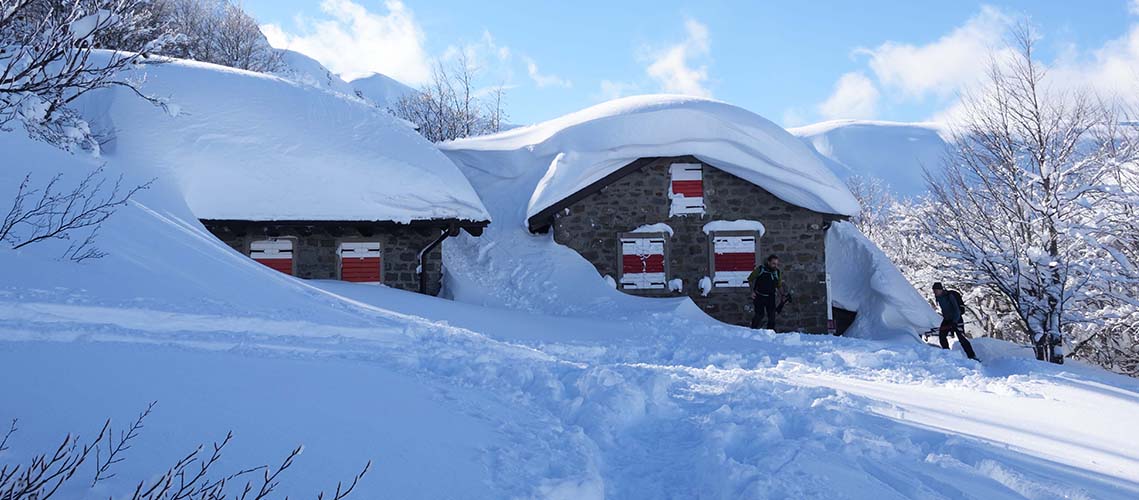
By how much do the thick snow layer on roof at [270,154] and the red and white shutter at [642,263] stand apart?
10.5 ft

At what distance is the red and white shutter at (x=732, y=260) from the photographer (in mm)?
15273

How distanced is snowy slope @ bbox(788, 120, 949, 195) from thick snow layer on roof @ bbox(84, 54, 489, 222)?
11080cm

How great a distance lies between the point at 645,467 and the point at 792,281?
12.3 m

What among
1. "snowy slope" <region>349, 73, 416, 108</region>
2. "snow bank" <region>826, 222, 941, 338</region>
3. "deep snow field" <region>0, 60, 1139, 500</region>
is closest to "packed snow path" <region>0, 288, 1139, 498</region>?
"deep snow field" <region>0, 60, 1139, 500</region>

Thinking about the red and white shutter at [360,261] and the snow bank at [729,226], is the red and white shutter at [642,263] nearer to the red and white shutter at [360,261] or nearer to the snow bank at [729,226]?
the snow bank at [729,226]

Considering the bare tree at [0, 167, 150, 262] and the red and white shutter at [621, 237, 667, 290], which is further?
the red and white shutter at [621, 237, 667, 290]

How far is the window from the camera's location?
1524 centimetres

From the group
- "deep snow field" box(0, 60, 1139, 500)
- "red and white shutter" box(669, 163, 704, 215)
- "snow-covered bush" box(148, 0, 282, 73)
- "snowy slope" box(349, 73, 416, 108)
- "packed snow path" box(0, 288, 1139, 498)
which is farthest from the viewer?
"snowy slope" box(349, 73, 416, 108)

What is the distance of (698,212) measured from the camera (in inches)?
606

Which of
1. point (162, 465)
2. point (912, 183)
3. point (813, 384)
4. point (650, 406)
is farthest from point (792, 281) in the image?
point (912, 183)

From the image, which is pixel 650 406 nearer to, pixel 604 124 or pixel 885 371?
pixel 885 371

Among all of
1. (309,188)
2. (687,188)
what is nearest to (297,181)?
(309,188)

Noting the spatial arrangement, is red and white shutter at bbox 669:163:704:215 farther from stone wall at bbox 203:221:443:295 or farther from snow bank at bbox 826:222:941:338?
stone wall at bbox 203:221:443:295

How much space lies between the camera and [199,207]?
41.0 feet
